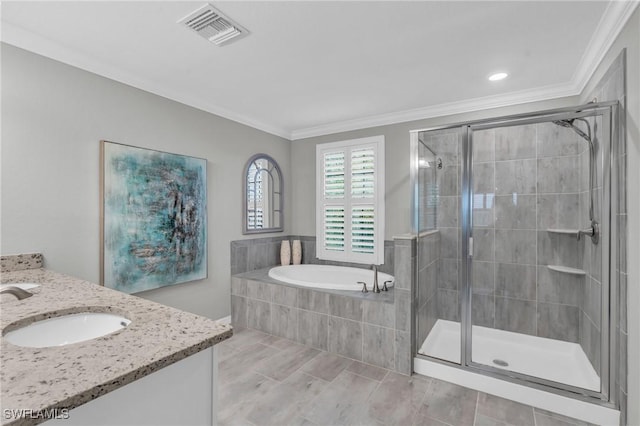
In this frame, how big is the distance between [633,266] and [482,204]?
1075 millimetres

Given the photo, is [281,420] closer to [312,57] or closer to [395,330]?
[395,330]

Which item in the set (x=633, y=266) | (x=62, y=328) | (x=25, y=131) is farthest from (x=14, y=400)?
(x=633, y=266)

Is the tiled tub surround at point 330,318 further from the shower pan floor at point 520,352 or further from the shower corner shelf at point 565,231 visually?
the shower corner shelf at point 565,231

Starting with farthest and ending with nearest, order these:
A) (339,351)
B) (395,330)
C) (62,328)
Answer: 1. (339,351)
2. (395,330)
3. (62,328)

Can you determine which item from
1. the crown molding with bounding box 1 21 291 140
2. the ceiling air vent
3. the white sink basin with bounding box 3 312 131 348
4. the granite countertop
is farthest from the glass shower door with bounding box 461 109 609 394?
the crown molding with bounding box 1 21 291 140

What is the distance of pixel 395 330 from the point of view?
257 centimetres

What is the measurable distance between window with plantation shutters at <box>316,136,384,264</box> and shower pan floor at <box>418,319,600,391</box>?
3.99 feet

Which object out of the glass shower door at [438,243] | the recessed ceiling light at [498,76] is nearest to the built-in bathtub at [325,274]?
the glass shower door at [438,243]

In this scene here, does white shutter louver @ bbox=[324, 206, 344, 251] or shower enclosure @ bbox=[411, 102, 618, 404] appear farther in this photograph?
white shutter louver @ bbox=[324, 206, 344, 251]

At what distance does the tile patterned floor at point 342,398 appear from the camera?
196 cm

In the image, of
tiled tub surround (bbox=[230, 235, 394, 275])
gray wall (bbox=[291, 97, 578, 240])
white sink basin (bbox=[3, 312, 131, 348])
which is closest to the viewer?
white sink basin (bbox=[3, 312, 131, 348])

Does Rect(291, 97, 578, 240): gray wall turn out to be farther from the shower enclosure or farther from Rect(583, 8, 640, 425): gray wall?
Rect(583, 8, 640, 425): gray wall

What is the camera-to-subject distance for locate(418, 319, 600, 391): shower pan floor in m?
2.26

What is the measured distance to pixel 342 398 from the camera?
219 centimetres
